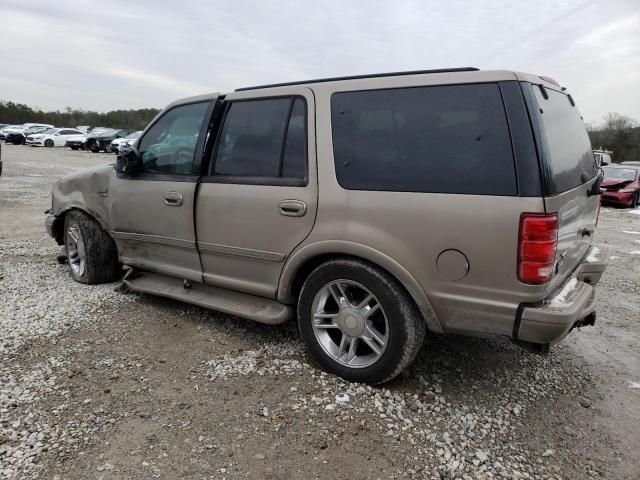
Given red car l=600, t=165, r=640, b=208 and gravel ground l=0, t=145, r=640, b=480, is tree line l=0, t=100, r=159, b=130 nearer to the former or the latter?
red car l=600, t=165, r=640, b=208

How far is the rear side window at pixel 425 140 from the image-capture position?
8.21 feet

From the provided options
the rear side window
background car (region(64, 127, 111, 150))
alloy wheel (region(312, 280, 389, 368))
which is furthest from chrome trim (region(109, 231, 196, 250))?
background car (region(64, 127, 111, 150))

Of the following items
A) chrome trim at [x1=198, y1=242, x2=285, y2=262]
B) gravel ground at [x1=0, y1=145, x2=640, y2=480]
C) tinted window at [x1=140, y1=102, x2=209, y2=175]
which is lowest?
gravel ground at [x1=0, y1=145, x2=640, y2=480]

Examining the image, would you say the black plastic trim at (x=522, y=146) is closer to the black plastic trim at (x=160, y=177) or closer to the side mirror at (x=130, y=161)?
the black plastic trim at (x=160, y=177)

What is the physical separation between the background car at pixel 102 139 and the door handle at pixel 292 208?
29968 millimetres

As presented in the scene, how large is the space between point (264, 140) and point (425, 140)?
123cm

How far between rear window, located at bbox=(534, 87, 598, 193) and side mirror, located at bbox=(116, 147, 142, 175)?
314 centimetres

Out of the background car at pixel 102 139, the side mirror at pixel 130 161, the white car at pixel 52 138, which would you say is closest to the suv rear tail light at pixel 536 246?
the side mirror at pixel 130 161

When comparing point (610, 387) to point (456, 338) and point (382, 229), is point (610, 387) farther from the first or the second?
point (382, 229)

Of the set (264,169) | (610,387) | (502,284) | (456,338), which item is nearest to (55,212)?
(264,169)

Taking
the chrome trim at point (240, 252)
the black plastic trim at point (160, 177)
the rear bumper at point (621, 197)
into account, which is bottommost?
the rear bumper at point (621, 197)

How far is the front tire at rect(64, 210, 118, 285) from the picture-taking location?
456cm

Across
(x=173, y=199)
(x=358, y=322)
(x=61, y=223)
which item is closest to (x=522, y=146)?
(x=358, y=322)

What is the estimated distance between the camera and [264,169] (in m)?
3.32
